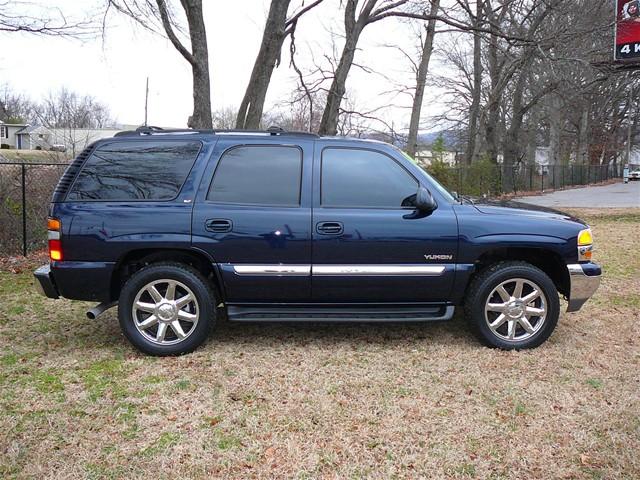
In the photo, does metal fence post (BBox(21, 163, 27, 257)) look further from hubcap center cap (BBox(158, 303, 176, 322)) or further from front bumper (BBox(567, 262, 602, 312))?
front bumper (BBox(567, 262, 602, 312))

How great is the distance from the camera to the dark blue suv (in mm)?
4371

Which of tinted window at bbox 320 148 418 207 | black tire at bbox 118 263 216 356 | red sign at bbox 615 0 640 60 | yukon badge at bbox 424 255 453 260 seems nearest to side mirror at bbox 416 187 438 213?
tinted window at bbox 320 148 418 207

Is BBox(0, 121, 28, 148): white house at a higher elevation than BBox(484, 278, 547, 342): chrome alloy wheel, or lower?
higher

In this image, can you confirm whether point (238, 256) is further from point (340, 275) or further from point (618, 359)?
point (618, 359)

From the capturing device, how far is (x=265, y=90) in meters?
Result: 12.8

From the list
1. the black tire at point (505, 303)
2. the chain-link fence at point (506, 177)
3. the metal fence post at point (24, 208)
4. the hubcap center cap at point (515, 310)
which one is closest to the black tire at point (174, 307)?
the black tire at point (505, 303)

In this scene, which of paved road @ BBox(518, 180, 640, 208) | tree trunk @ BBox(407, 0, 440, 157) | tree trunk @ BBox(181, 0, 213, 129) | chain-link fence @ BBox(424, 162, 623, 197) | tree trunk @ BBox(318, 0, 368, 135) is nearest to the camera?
tree trunk @ BBox(181, 0, 213, 129)

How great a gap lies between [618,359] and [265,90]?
1013 cm

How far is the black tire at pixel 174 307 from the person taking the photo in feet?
14.3

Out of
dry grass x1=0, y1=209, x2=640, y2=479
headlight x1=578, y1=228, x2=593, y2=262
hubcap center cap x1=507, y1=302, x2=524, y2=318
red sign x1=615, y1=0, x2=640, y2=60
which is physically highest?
red sign x1=615, y1=0, x2=640, y2=60

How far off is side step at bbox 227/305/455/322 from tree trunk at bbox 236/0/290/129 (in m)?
8.62

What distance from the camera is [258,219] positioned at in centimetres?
438

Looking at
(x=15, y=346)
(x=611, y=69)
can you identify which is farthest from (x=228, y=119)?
(x=15, y=346)

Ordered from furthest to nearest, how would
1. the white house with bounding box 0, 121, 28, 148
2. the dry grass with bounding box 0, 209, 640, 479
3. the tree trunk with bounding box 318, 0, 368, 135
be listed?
the white house with bounding box 0, 121, 28, 148
the tree trunk with bounding box 318, 0, 368, 135
the dry grass with bounding box 0, 209, 640, 479
